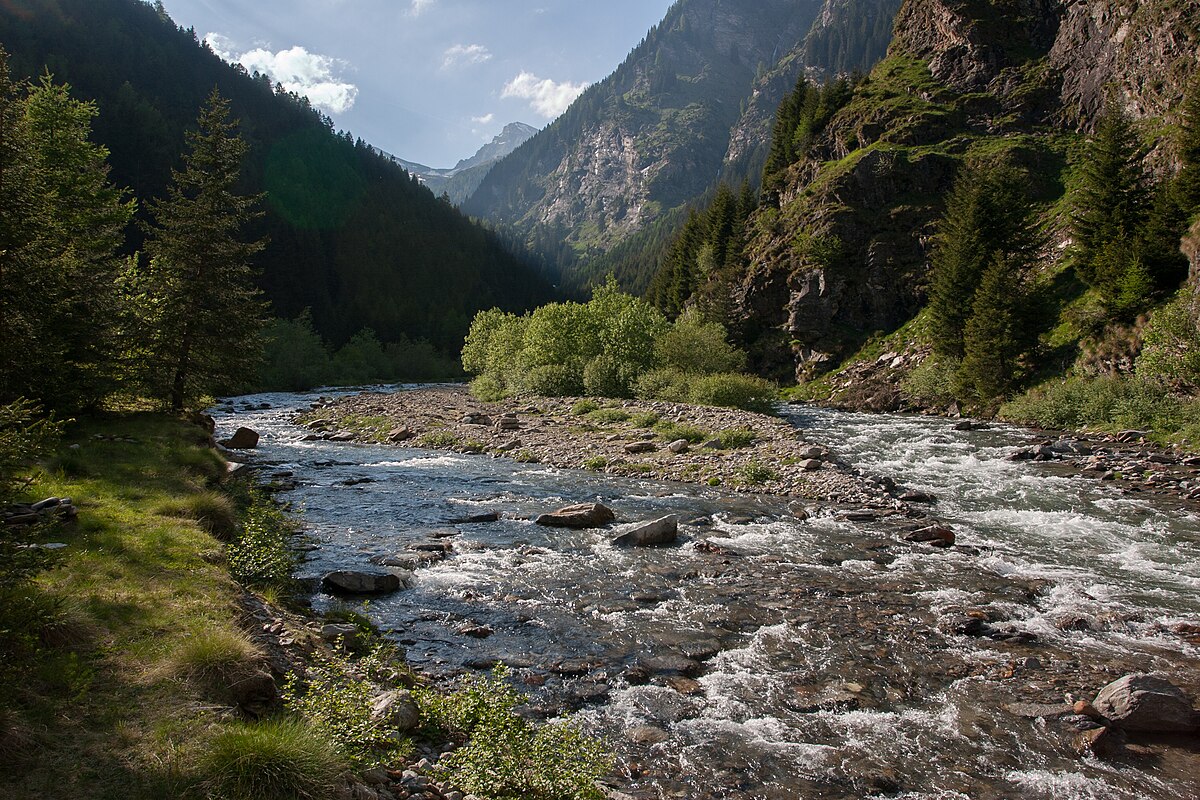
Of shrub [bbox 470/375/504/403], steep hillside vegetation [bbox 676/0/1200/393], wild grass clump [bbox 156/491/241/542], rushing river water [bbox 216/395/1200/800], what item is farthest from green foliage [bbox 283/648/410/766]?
steep hillside vegetation [bbox 676/0/1200/393]

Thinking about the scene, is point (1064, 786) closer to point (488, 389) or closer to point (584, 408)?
point (584, 408)

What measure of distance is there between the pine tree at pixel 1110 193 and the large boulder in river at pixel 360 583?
168ft

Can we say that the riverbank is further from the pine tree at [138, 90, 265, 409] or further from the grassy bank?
the grassy bank

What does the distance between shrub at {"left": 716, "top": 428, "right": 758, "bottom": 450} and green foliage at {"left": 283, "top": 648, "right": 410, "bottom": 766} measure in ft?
76.2

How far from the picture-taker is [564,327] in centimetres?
5894

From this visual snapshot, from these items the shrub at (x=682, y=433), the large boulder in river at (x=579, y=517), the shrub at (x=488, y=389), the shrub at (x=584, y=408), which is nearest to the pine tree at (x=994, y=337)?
the shrub at (x=682, y=433)

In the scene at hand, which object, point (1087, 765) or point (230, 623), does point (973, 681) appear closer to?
point (1087, 765)

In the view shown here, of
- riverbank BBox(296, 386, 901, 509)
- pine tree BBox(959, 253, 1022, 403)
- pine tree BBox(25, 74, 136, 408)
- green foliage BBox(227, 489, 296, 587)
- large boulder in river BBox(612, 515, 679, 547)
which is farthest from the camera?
pine tree BBox(959, 253, 1022, 403)

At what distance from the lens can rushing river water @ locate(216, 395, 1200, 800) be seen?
24.2 ft

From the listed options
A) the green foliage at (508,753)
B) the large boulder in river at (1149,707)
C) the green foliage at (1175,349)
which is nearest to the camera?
the green foliage at (508,753)

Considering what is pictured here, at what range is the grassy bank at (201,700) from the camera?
4984 mm

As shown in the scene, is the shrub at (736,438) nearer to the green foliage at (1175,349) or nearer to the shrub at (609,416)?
the shrub at (609,416)

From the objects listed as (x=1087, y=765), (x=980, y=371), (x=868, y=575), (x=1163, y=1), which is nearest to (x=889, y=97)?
(x=1163, y=1)

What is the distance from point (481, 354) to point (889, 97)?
71.2 m
